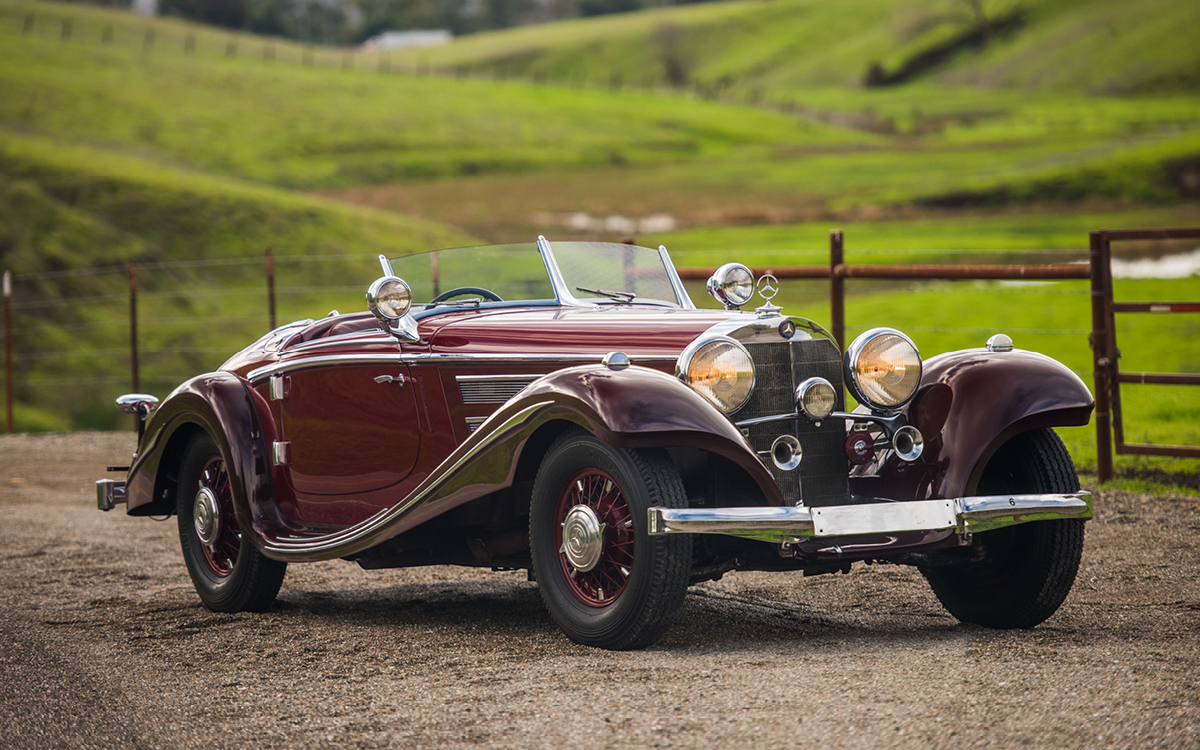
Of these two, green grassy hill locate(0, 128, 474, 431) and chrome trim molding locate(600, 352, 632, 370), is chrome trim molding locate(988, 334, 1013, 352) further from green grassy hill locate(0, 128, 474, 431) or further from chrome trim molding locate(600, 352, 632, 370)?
green grassy hill locate(0, 128, 474, 431)

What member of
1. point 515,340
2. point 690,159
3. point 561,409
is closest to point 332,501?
point 515,340

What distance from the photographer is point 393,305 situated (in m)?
5.52

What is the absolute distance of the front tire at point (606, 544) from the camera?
168 inches

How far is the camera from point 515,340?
5.26 metres

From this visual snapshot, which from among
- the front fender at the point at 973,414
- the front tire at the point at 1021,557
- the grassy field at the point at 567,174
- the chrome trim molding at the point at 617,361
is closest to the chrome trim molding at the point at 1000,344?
the front fender at the point at 973,414

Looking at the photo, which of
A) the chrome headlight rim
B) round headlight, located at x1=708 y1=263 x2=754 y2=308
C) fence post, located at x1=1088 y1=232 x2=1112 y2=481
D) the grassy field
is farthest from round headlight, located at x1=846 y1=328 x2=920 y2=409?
the grassy field

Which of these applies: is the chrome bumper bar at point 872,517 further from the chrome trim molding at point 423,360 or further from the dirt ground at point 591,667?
the chrome trim molding at point 423,360

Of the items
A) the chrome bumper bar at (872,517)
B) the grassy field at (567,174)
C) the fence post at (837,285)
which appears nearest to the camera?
the chrome bumper bar at (872,517)

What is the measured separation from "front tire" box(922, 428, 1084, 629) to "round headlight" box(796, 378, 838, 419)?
83cm

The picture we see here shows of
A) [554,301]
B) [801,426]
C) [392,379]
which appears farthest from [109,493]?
[801,426]

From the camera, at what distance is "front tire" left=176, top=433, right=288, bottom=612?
598 centimetres

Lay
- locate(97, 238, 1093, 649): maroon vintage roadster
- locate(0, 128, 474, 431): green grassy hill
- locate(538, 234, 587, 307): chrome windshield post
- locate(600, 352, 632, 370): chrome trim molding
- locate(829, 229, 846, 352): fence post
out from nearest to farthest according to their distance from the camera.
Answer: locate(97, 238, 1093, 649): maroon vintage roadster < locate(600, 352, 632, 370): chrome trim molding < locate(538, 234, 587, 307): chrome windshield post < locate(829, 229, 846, 352): fence post < locate(0, 128, 474, 431): green grassy hill

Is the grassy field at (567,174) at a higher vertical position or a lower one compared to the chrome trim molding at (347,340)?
higher

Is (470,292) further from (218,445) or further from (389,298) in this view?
(218,445)
